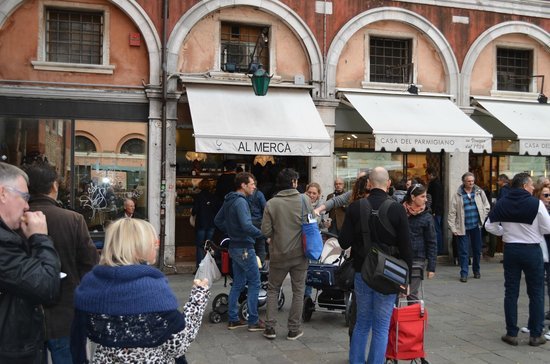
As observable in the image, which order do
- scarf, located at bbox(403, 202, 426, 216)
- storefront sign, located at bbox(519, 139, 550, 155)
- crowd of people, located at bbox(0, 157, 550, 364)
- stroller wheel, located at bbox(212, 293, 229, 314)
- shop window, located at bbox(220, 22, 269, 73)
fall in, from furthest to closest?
storefront sign, located at bbox(519, 139, 550, 155), shop window, located at bbox(220, 22, 269, 73), stroller wheel, located at bbox(212, 293, 229, 314), scarf, located at bbox(403, 202, 426, 216), crowd of people, located at bbox(0, 157, 550, 364)

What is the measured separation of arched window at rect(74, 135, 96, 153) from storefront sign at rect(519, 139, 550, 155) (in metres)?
8.94

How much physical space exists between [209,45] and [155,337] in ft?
30.1

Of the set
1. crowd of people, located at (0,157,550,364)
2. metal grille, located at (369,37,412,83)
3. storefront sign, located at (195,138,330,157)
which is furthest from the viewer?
metal grille, located at (369,37,412,83)

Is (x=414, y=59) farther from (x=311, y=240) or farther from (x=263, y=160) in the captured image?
(x=311, y=240)

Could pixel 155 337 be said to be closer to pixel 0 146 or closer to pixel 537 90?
pixel 0 146

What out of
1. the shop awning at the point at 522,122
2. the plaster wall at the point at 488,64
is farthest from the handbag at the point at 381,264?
the plaster wall at the point at 488,64

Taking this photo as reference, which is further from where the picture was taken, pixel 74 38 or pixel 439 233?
pixel 439 233

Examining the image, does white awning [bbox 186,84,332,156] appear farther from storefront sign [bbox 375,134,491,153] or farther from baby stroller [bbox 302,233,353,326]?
baby stroller [bbox 302,233,353,326]

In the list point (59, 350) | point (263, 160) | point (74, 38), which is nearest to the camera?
point (59, 350)

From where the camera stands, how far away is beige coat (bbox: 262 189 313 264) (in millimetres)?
6203

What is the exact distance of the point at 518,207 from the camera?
606cm

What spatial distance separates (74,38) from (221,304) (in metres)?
6.43

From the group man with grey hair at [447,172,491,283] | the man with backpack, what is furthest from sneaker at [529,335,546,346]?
man with grey hair at [447,172,491,283]

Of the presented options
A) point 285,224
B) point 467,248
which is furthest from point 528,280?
point 467,248
